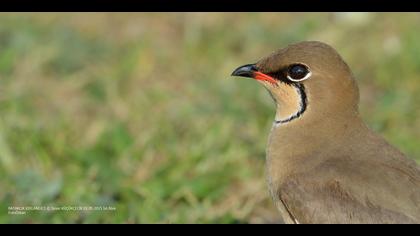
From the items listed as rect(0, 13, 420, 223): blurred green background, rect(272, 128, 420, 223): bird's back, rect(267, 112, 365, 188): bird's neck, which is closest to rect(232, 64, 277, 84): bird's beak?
rect(267, 112, 365, 188): bird's neck

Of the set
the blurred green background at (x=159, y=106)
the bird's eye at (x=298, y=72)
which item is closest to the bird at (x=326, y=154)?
the bird's eye at (x=298, y=72)

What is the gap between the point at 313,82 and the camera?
469cm

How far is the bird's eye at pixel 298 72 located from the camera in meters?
4.69

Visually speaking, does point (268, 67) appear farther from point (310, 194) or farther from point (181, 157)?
point (181, 157)

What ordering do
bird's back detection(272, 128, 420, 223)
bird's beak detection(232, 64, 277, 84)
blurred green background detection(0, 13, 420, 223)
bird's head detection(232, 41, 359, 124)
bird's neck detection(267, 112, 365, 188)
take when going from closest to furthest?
1. bird's back detection(272, 128, 420, 223)
2. bird's neck detection(267, 112, 365, 188)
3. bird's head detection(232, 41, 359, 124)
4. bird's beak detection(232, 64, 277, 84)
5. blurred green background detection(0, 13, 420, 223)

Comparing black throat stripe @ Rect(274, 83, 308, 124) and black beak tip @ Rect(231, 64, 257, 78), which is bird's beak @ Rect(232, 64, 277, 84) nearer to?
black beak tip @ Rect(231, 64, 257, 78)

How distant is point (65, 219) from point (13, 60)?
2.38 metres

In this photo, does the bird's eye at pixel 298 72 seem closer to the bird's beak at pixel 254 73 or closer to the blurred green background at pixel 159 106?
the bird's beak at pixel 254 73

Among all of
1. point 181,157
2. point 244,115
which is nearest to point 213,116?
point 244,115

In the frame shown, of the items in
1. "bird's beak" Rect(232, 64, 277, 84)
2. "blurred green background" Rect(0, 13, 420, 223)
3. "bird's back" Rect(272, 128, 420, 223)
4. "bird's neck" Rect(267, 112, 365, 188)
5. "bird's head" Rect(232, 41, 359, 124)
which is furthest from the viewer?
"blurred green background" Rect(0, 13, 420, 223)

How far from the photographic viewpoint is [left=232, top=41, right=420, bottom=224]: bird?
13.7ft

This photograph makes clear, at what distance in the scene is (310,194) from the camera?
4285 millimetres

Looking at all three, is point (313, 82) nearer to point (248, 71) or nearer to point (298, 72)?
point (298, 72)

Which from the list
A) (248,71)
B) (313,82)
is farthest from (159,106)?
(313,82)
